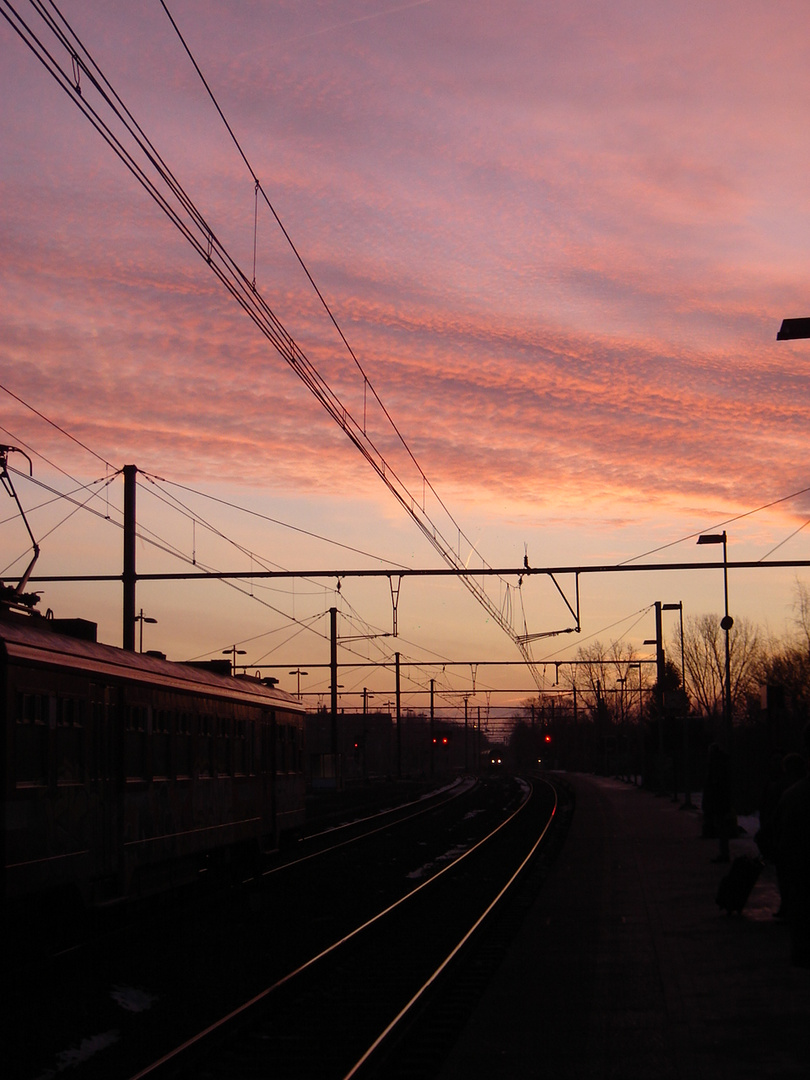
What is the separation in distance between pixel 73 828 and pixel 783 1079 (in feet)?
23.8

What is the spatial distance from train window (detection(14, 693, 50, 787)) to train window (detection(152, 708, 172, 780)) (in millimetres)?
3591

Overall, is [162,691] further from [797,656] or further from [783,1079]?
[797,656]

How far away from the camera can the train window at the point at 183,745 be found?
55.7ft

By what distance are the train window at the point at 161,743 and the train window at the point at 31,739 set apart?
3591 millimetres

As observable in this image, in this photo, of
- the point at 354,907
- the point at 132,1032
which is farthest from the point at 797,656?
the point at 132,1032

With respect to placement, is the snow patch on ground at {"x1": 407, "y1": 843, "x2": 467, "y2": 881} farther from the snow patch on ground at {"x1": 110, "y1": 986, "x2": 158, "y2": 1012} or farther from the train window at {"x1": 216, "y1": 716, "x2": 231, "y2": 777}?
the snow patch on ground at {"x1": 110, "y1": 986, "x2": 158, "y2": 1012}

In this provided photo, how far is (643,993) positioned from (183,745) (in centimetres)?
804

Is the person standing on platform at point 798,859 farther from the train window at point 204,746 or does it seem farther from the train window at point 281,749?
the train window at point 281,749

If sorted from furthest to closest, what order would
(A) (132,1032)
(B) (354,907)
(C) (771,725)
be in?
(C) (771,725) < (B) (354,907) < (A) (132,1032)

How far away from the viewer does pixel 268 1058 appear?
9.20 metres

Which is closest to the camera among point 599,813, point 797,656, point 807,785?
point 807,785

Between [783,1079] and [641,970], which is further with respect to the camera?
[641,970]

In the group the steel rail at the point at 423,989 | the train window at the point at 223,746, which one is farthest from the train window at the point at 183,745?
the steel rail at the point at 423,989

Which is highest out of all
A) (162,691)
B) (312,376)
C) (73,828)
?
(312,376)
